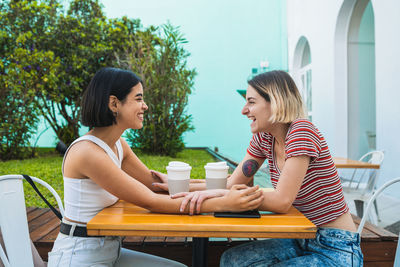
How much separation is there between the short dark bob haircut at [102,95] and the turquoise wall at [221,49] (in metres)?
10.9

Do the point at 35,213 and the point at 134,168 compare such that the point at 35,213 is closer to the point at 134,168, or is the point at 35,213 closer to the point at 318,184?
the point at 134,168

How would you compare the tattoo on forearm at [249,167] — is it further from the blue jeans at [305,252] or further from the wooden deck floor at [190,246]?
the wooden deck floor at [190,246]

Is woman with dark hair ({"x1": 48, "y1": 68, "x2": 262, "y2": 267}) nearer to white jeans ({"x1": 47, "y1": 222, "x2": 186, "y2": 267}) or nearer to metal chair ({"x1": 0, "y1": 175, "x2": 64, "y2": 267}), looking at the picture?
white jeans ({"x1": 47, "y1": 222, "x2": 186, "y2": 267})

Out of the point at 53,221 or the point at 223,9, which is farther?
the point at 223,9

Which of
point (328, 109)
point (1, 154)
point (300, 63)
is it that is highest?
point (300, 63)

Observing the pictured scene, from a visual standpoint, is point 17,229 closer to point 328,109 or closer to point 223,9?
point 328,109

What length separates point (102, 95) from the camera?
4.57 ft

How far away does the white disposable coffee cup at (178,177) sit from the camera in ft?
4.55

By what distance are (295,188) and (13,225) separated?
1085 millimetres

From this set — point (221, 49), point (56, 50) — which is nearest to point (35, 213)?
point (56, 50)

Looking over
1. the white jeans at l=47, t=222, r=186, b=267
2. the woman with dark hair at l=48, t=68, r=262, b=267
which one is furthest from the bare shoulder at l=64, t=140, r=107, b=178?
the white jeans at l=47, t=222, r=186, b=267

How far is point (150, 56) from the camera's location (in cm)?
724

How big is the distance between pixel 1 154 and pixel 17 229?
6729mm

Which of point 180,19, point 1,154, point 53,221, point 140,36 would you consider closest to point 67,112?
point 1,154
